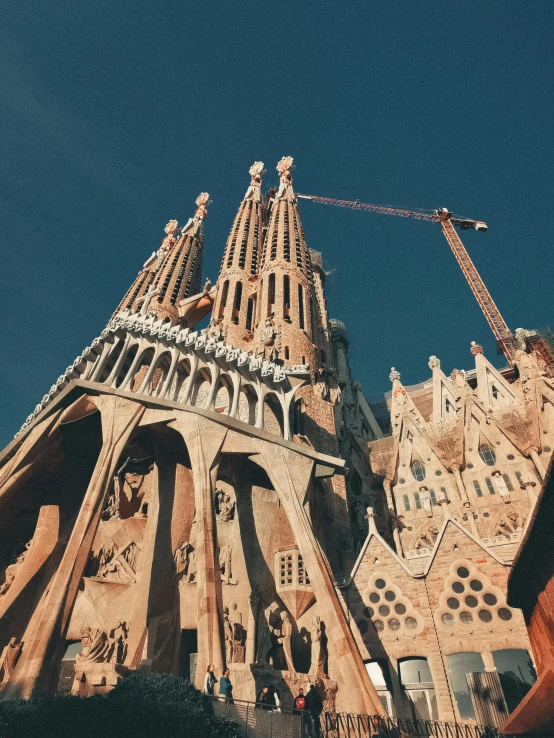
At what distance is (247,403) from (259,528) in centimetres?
552

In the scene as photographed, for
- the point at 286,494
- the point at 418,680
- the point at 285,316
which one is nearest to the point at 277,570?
the point at 286,494

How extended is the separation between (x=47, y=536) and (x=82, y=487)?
2.41 m

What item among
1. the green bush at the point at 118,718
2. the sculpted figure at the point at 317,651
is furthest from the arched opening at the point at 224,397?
the green bush at the point at 118,718

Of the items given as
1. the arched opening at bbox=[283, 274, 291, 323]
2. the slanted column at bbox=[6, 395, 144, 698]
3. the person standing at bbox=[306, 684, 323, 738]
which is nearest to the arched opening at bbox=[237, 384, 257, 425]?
the slanted column at bbox=[6, 395, 144, 698]

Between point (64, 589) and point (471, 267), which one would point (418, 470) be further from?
point (471, 267)

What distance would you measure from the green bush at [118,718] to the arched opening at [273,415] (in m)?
12.6

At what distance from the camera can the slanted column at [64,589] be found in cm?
1030

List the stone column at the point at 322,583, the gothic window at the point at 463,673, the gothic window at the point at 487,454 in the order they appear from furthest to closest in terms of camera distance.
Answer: the gothic window at the point at 487,454 → the gothic window at the point at 463,673 → the stone column at the point at 322,583

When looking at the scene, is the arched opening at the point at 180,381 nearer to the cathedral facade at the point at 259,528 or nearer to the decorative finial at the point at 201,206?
the cathedral facade at the point at 259,528

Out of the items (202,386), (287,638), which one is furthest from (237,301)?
(287,638)

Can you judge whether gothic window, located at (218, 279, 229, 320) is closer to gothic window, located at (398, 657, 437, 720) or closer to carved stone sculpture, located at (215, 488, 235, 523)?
carved stone sculpture, located at (215, 488, 235, 523)

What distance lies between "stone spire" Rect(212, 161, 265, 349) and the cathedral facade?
1990 millimetres

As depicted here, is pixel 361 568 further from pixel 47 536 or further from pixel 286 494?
pixel 47 536

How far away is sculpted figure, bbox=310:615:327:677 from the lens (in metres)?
11.8
